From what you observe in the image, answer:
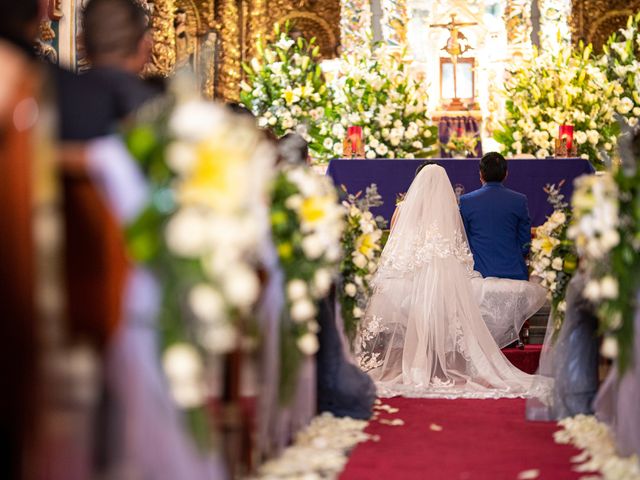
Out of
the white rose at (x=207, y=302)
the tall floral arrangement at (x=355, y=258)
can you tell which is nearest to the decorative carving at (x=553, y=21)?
the tall floral arrangement at (x=355, y=258)

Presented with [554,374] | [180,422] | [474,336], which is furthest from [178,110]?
[474,336]

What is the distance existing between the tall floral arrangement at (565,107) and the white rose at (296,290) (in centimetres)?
721

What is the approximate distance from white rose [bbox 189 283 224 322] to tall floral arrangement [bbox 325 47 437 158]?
28.3ft

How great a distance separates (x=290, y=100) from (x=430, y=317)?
423cm

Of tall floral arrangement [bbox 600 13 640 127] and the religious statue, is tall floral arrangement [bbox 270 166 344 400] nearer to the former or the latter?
tall floral arrangement [bbox 600 13 640 127]

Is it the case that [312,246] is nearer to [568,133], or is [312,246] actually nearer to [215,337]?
[215,337]

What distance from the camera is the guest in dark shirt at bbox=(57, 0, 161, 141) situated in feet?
14.8

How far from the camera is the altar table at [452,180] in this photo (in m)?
11.7

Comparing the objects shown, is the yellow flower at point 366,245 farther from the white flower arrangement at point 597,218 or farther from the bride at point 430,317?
the white flower arrangement at point 597,218

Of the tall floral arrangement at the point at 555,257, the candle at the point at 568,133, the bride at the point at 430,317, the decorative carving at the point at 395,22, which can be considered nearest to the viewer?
the tall floral arrangement at the point at 555,257

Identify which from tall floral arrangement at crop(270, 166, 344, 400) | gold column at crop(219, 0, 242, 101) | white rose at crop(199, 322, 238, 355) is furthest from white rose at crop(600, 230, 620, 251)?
gold column at crop(219, 0, 242, 101)

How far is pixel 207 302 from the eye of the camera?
376cm

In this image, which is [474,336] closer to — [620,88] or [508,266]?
[508,266]

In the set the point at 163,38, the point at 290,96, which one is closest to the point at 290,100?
the point at 290,96
